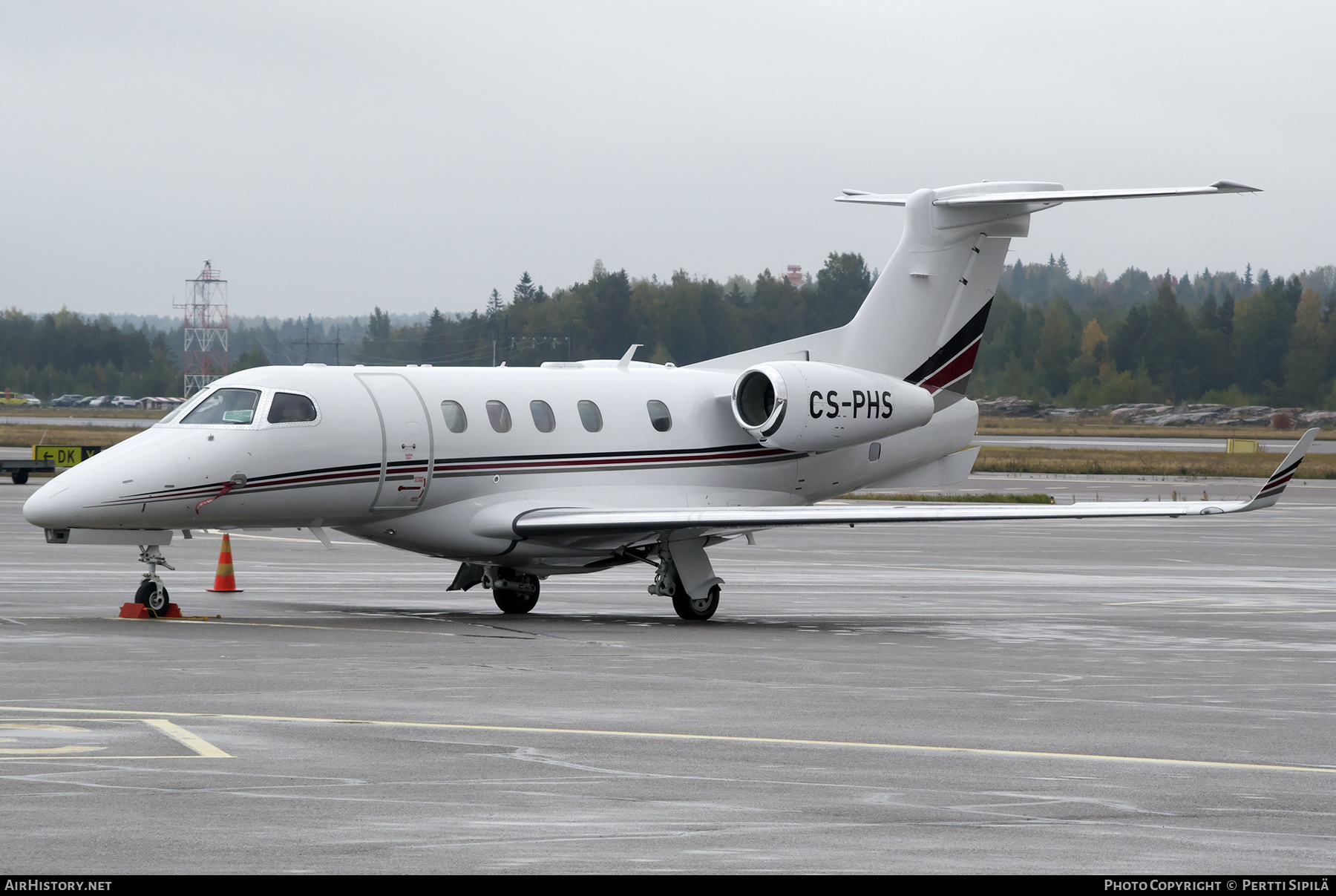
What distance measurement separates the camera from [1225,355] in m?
165

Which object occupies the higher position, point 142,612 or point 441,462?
point 441,462

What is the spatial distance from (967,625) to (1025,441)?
3406 inches

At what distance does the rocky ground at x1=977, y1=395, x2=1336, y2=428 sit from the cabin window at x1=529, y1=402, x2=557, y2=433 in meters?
125

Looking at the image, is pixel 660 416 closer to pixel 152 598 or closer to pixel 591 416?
pixel 591 416

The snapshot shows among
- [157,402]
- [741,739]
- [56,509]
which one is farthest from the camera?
[157,402]

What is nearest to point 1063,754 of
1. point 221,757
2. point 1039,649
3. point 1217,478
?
point 221,757

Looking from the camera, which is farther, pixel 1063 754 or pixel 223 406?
pixel 223 406

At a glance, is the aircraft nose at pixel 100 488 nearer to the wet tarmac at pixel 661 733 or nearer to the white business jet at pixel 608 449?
the white business jet at pixel 608 449

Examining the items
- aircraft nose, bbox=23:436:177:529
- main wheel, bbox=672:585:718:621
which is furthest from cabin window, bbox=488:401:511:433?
aircraft nose, bbox=23:436:177:529

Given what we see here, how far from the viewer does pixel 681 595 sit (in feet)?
69.8

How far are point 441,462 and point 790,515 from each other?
4108 mm

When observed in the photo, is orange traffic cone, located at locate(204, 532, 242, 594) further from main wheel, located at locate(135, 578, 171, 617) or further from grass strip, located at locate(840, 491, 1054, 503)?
grass strip, located at locate(840, 491, 1054, 503)

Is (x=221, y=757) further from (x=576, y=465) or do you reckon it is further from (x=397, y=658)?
(x=576, y=465)

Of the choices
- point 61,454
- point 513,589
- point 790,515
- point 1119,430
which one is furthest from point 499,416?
point 1119,430
